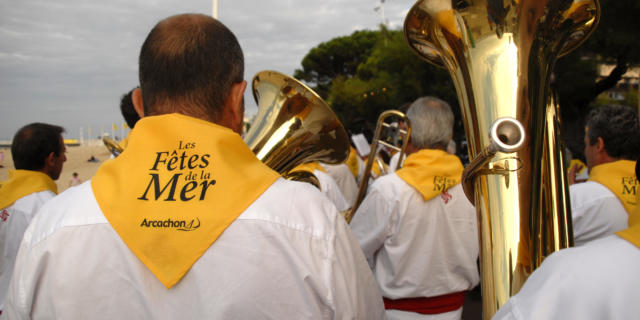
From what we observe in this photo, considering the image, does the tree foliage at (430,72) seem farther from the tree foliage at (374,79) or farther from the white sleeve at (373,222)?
the white sleeve at (373,222)

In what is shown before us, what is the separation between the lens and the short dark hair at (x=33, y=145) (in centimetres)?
294

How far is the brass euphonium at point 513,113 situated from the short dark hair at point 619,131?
1.37 m

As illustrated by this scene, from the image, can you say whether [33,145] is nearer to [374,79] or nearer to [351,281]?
[351,281]

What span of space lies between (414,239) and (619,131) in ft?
4.22

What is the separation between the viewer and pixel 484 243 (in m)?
1.20

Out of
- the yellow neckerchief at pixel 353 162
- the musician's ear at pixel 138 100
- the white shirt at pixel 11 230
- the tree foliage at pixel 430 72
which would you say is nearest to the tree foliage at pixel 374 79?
the tree foliage at pixel 430 72

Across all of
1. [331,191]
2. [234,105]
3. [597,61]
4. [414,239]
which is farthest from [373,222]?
[597,61]

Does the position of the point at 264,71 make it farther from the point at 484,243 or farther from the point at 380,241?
the point at 484,243

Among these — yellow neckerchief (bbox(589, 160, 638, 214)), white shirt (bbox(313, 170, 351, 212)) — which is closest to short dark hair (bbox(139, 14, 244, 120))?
yellow neckerchief (bbox(589, 160, 638, 214))

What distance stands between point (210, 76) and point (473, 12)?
820 millimetres

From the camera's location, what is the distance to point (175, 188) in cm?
103

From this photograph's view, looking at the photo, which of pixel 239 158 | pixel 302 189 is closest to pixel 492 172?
pixel 302 189

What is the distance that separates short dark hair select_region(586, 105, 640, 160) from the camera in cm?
245

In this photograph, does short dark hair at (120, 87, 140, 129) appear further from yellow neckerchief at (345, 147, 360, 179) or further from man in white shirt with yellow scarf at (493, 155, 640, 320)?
yellow neckerchief at (345, 147, 360, 179)
